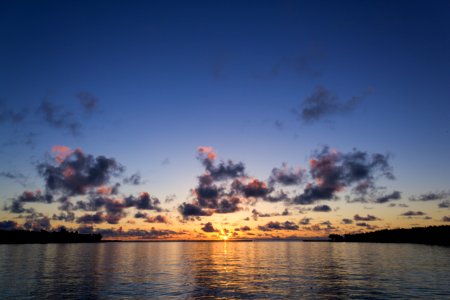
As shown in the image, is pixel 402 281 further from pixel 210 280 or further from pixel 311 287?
pixel 210 280

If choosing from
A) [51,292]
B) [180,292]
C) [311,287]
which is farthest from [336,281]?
[51,292]

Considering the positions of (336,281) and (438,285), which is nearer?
(438,285)

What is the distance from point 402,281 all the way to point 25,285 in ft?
220

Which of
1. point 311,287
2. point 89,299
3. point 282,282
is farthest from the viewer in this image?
point 282,282

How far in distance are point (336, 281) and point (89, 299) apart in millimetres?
42855

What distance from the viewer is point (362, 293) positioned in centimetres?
5172

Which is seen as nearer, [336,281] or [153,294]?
[153,294]

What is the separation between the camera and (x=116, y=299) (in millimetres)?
47781

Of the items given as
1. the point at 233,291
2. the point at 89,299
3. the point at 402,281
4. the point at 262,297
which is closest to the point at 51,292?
the point at 89,299

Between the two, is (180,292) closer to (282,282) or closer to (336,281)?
(282,282)

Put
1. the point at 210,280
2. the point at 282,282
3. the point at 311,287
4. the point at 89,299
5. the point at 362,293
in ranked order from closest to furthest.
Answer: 1. the point at 89,299
2. the point at 362,293
3. the point at 311,287
4. the point at 282,282
5. the point at 210,280

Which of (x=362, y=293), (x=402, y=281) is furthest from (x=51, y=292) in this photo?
(x=402, y=281)

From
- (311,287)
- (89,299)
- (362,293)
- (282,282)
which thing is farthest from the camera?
(282,282)

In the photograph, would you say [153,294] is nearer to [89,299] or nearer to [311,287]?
[89,299]
